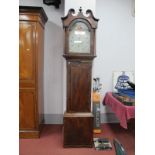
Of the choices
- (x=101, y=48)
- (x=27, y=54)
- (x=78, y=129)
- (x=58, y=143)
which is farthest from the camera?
(x=101, y=48)

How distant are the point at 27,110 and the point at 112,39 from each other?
236 cm

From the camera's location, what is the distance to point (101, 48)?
4527mm

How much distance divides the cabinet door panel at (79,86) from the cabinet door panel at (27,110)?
76 centimetres

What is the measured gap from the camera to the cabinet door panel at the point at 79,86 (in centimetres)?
322

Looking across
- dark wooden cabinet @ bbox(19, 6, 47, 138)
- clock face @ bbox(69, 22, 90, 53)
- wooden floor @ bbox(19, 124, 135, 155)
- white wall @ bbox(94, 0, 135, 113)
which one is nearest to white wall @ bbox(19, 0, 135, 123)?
white wall @ bbox(94, 0, 135, 113)

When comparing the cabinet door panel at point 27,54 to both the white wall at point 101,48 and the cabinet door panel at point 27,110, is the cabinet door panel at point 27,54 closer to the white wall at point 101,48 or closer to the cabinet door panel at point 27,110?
the cabinet door panel at point 27,110

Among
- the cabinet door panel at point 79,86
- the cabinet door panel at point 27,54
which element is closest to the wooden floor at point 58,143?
the cabinet door panel at point 79,86

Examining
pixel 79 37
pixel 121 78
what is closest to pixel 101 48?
pixel 121 78

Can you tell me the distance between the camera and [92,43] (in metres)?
3.20

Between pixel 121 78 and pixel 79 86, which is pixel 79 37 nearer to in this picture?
→ pixel 79 86
